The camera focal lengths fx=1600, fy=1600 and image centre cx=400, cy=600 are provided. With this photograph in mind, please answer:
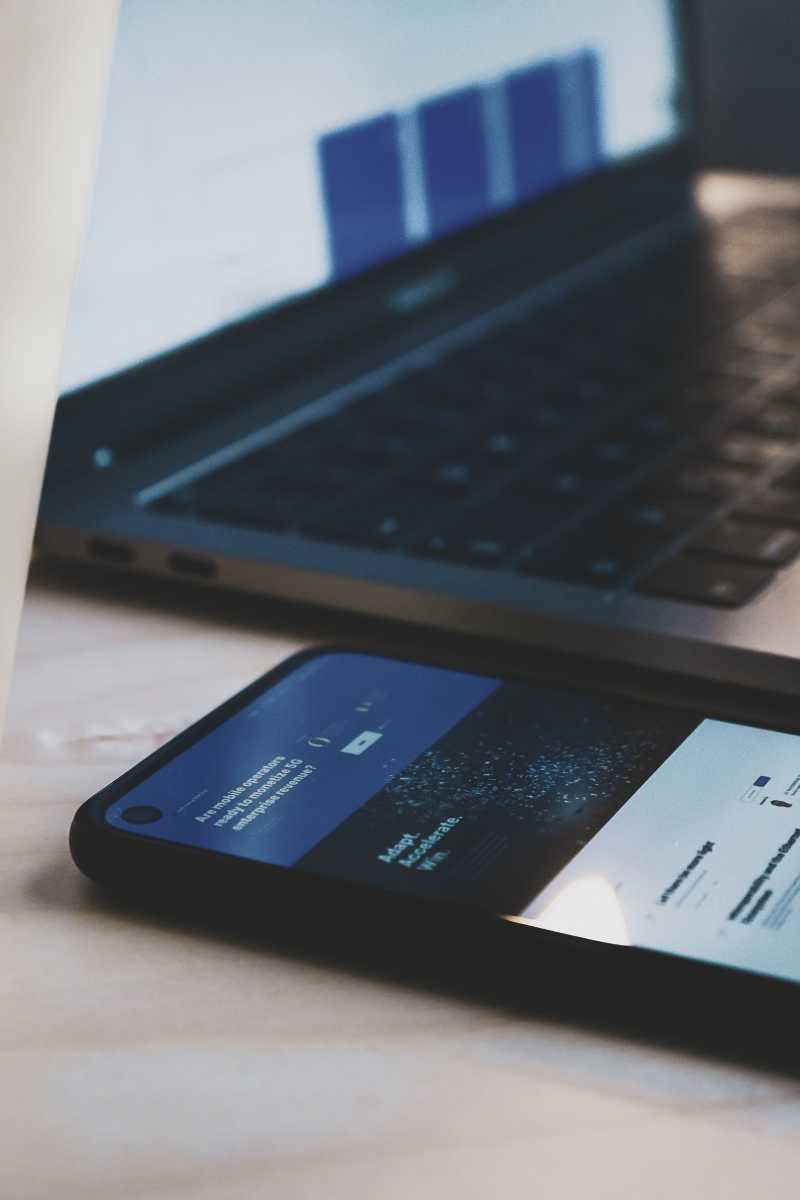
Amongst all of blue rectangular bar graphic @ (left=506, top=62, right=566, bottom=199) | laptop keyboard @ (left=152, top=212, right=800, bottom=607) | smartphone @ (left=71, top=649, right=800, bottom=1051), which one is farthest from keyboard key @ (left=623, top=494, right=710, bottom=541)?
blue rectangular bar graphic @ (left=506, top=62, right=566, bottom=199)

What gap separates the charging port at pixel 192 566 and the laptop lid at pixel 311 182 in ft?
0.24

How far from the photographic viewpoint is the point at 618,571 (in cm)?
44

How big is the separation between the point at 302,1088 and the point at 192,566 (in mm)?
217

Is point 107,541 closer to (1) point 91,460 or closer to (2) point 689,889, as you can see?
(1) point 91,460

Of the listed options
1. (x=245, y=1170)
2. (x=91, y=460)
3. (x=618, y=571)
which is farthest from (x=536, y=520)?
(x=245, y=1170)

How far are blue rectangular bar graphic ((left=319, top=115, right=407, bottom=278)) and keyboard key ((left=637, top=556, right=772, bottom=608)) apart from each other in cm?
27

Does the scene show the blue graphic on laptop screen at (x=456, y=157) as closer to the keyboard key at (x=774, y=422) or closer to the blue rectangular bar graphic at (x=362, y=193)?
the blue rectangular bar graphic at (x=362, y=193)

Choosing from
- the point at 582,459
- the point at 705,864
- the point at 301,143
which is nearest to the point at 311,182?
the point at 301,143

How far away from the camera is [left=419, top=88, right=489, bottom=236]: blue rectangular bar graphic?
708 mm

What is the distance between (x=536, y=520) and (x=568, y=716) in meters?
0.12

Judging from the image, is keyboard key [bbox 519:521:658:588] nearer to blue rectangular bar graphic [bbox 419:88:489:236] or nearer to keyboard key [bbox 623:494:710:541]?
keyboard key [bbox 623:494:710:541]

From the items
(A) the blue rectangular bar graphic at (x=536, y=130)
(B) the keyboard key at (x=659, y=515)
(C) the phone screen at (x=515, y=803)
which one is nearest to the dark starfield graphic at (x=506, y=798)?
(C) the phone screen at (x=515, y=803)

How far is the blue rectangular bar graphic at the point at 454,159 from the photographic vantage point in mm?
708

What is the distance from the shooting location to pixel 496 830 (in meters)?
0.33
